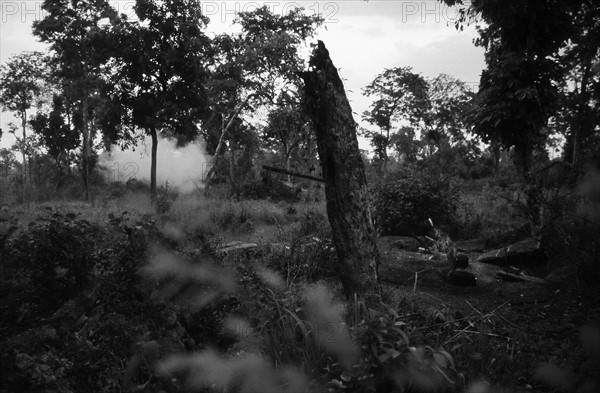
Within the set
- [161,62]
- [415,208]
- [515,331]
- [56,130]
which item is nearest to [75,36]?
[161,62]

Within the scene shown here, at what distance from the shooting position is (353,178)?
4121mm

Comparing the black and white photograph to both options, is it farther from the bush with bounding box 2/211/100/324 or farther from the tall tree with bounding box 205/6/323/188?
the tall tree with bounding box 205/6/323/188

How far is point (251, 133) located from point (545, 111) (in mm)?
24577

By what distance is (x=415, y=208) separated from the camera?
36.2ft

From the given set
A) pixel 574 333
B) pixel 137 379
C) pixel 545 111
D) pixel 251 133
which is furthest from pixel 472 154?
pixel 137 379

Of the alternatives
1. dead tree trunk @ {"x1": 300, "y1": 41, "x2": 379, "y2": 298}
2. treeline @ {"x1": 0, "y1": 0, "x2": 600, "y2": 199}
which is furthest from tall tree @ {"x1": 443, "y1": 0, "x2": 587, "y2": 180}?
dead tree trunk @ {"x1": 300, "y1": 41, "x2": 379, "y2": 298}

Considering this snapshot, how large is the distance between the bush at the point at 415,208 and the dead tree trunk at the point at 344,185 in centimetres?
668

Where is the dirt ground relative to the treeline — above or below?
below

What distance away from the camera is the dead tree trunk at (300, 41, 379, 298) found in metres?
4.06

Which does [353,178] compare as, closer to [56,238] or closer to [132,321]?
[132,321]

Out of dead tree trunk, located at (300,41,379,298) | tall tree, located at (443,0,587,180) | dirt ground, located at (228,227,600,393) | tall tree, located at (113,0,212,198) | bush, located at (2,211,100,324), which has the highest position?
tall tree, located at (113,0,212,198)

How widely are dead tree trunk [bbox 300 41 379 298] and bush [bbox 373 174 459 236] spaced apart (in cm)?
668

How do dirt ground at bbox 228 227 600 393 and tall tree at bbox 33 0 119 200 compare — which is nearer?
dirt ground at bbox 228 227 600 393

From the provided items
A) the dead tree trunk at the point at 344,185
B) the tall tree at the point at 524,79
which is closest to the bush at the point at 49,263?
the dead tree trunk at the point at 344,185
